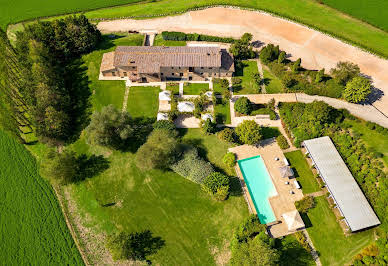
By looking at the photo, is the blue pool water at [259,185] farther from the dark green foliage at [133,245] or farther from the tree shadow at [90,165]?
the tree shadow at [90,165]

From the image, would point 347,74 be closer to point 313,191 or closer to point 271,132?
point 271,132

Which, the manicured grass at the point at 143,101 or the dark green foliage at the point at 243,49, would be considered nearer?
the manicured grass at the point at 143,101

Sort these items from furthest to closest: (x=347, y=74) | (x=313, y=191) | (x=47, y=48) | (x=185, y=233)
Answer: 1. (x=47, y=48)
2. (x=347, y=74)
3. (x=313, y=191)
4. (x=185, y=233)

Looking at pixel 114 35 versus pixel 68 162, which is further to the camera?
pixel 114 35

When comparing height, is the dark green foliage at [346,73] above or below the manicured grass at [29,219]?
above

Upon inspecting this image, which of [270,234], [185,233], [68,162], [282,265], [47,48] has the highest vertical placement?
[47,48]

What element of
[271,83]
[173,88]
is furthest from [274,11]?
[173,88]

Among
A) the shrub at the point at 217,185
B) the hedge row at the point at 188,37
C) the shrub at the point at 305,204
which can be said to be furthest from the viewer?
the hedge row at the point at 188,37

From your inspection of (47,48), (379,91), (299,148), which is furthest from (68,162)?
(379,91)

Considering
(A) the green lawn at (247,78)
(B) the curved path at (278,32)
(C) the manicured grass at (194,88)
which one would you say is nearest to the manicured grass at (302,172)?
(A) the green lawn at (247,78)
